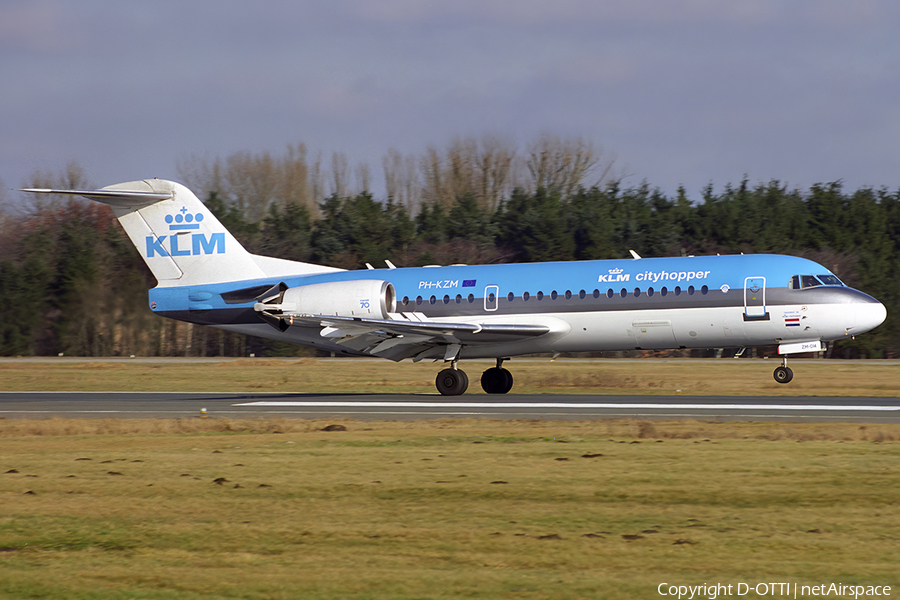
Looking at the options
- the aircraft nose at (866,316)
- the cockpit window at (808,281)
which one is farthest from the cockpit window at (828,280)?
the aircraft nose at (866,316)

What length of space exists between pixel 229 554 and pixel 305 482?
11.3 ft

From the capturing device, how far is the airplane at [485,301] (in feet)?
78.9

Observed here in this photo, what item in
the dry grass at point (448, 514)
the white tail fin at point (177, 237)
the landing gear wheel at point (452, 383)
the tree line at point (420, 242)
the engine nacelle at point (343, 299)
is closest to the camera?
the dry grass at point (448, 514)

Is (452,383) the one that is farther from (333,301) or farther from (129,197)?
(129,197)

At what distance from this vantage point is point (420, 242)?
224ft

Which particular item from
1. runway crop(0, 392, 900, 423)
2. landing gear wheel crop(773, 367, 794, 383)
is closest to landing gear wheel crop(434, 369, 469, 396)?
runway crop(0, 392, 900, 423)

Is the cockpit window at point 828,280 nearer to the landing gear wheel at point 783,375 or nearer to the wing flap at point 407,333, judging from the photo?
the landing gear wheel at point 783,375

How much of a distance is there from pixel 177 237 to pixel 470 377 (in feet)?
38.3

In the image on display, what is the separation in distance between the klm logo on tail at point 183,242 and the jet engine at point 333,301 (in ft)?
9.12

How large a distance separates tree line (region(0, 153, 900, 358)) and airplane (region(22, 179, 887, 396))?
26481 millimetres

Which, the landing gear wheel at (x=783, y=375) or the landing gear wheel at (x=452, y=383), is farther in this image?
the landing gear wheel at (x=452, y=383)

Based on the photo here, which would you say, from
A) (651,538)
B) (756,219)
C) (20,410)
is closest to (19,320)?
(20,410)

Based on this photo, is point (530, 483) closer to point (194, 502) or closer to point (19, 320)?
point (194, 502)

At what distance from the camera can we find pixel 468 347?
87.0ft
